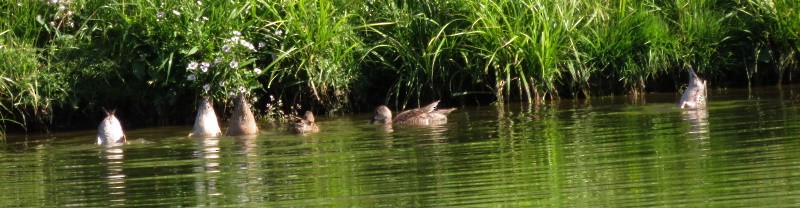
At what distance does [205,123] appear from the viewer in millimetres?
14648

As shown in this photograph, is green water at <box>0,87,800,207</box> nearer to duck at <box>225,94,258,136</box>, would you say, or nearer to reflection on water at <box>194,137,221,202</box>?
reflection on water at <box>194,137,221,202</box>

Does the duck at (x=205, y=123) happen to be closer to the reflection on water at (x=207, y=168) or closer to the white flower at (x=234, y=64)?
the reflection on water at (x=207, y=168)

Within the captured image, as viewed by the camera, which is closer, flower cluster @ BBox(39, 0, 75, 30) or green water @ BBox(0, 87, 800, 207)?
green water @ BBox(0, 87, 800, 207)

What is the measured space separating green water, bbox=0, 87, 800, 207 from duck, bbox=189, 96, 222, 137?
37cm

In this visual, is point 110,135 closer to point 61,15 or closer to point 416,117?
point 61,15

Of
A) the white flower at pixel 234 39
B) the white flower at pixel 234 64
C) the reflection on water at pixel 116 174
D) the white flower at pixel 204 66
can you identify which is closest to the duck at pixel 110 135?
the reflection on water at pixel 116 174

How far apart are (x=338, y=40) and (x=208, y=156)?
4.20 m

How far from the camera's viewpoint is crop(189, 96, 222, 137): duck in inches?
572

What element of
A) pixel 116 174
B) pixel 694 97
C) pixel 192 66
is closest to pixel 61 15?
pixel 192 66

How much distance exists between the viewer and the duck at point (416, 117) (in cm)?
1447

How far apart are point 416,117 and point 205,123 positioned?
2.00m

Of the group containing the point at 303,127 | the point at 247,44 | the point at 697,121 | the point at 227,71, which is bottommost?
the point at 697,121

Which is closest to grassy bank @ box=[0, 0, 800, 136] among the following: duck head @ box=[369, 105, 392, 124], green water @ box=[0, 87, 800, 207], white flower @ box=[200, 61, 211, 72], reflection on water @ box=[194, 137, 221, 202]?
white flower @ box=[200, 61, 211, 72]

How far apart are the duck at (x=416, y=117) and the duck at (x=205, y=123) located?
4.92 ft
